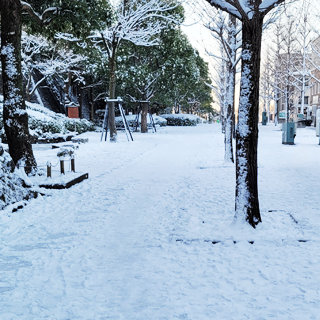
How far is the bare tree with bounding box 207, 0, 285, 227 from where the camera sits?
4520mm

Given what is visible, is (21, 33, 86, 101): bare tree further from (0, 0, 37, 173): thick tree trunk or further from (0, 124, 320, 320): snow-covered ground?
(0, 124, 320, 320): snow-covered ground

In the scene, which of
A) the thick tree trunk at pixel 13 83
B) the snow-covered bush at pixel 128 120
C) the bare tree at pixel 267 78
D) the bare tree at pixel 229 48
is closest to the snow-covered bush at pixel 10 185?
the thick tree trunk at pixel 13 83

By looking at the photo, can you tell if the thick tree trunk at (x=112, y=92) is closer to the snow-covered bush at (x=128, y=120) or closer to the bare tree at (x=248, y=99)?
the snow-covered bush at (x=128, y=120)

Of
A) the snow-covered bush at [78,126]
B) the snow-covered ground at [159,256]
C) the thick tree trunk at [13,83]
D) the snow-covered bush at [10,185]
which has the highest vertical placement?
the thick tree trunk at [13,83]

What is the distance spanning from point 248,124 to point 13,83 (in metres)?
5.31

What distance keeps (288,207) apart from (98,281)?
143 inches

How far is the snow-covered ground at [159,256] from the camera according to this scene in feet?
9.62

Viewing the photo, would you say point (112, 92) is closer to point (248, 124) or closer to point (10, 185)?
point (10, 185)

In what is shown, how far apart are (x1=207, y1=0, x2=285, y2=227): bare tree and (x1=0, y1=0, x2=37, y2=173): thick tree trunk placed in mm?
4784

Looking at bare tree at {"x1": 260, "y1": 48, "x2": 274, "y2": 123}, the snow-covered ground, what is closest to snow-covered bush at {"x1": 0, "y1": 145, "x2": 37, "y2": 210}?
the snow-covered ground

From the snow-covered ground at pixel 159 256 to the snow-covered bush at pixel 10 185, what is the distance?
0.24m

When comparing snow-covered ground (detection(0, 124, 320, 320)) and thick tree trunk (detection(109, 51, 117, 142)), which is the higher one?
thick tree trunk (detection(109, 51, 117, 142))

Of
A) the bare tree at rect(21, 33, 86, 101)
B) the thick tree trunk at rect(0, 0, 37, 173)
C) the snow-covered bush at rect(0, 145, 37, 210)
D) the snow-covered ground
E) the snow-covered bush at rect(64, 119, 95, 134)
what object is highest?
the bare tree at rect(21, 33, 86, 101)

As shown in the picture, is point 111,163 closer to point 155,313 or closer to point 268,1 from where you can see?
point 268,1
